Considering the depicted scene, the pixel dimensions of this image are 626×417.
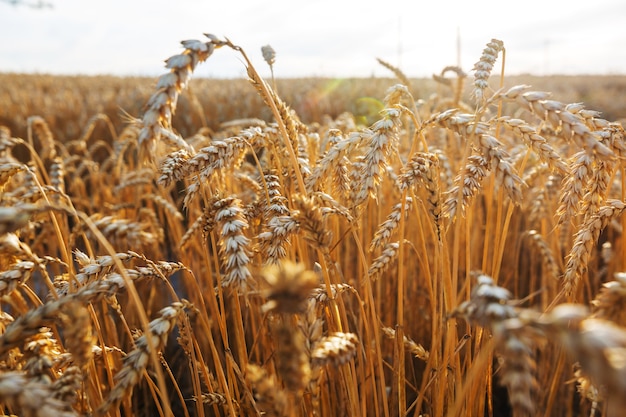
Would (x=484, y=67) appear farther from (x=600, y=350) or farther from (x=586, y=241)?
(x=600, y=350)

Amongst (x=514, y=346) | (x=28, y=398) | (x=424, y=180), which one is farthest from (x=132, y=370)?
(x=424, y=180)

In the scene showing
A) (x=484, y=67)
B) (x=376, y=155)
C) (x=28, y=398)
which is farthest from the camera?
(x=484, y=67)

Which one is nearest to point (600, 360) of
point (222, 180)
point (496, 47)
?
point (496, 47)

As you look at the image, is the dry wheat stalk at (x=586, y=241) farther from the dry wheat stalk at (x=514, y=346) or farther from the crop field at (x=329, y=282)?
the dry wheat stalk at (x=514, y=346)

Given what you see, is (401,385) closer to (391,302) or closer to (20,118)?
(391,302)

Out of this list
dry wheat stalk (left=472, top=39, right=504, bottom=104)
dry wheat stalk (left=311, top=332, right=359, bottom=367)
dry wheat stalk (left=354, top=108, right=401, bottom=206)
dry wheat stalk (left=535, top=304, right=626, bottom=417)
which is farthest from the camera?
dry wheat stalk (left=472, top=39, right=504, bottom=104)

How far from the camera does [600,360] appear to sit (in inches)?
17.5

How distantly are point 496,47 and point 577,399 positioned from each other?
195 cm

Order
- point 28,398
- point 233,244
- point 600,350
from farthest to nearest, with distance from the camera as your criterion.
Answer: point 233,244 → point 28,398 → point 600,350

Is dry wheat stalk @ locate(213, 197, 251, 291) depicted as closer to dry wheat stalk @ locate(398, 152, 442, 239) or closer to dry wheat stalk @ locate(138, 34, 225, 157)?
dry wheat stalk @ locate(138, 34, 225, 157)

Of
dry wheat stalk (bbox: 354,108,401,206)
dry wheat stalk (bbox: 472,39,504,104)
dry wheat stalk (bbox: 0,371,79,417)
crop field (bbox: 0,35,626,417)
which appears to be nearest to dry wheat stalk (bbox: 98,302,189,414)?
crop field (bbox: 0,35,626,417)

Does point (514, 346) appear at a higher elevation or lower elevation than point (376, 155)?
lower

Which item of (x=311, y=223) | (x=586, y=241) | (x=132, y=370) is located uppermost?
(x=311, y=223)

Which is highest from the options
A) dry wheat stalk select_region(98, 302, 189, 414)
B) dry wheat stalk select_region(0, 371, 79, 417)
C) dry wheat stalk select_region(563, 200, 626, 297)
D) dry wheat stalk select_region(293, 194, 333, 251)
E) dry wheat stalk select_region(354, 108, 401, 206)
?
dry wheat stalk select_region(354, 108, 401, 206)
